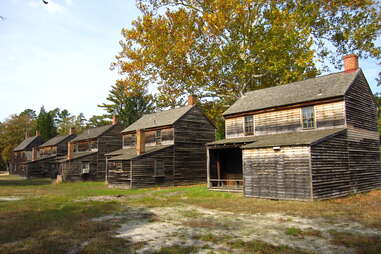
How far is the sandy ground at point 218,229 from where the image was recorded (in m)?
8.78

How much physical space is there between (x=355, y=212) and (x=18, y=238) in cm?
1362

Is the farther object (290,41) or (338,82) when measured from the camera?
(290,41)

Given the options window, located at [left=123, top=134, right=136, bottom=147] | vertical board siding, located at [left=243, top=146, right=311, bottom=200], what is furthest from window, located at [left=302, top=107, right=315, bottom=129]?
window, located at [left=123, top=134, right=136, bottom=147]

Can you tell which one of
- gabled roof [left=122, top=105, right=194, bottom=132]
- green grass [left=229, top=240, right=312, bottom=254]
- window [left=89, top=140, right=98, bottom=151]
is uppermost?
gabled roof [left=122, top=105, right=194, bottom=132]

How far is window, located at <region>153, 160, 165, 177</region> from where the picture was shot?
30102mm

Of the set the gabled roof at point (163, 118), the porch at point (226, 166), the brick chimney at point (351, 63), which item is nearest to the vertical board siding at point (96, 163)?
the gabled roof at point (163, 118)

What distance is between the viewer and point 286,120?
23.0 meters

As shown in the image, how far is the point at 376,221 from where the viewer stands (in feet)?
37.9

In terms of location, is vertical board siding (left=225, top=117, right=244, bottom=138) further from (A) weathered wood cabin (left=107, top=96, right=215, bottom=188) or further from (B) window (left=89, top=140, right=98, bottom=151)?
(B) window (left=89, top=140, right=98, bottom=151)

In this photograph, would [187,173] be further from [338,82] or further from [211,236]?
[211,236]

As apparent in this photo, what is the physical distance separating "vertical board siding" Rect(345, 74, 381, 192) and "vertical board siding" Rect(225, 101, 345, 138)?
0.71 m

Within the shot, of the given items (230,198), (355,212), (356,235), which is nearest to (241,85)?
(230,198)

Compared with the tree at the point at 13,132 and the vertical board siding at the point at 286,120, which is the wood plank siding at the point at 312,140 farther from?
the tree at the point at 13,132

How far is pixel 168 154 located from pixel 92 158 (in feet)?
52.6
